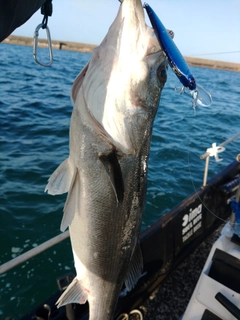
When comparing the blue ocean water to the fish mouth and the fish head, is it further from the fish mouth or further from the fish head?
the fish mouth

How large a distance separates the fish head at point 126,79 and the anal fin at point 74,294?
98 cm

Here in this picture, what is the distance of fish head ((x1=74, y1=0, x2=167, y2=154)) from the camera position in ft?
4.69

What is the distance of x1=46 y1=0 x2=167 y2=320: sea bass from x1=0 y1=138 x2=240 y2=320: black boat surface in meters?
0.82

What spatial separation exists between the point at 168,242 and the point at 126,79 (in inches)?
119

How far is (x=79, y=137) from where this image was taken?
1.67 metres

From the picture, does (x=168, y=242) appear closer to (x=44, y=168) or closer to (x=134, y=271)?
(x=134, y=271)

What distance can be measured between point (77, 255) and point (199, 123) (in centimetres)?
1250

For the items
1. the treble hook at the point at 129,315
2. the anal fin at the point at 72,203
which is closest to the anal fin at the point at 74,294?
the anal fin at the point at 72,203

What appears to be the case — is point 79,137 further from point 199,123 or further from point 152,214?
point 199,123

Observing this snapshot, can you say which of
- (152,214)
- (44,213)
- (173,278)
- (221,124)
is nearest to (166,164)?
(152,214)

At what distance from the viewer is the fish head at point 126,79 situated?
143 centimetres

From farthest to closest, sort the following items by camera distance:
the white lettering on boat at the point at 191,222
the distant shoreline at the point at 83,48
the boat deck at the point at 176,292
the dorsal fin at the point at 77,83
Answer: the distant shoreline at the point at 83,48 < the white lettering on boat at the point at 191,222 < the boat deck at the point at 176,292 < the dorsal fin at the point at 77,83

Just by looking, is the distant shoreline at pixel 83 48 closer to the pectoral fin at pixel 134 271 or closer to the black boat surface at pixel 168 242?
the black boat surface at pixel 168 242

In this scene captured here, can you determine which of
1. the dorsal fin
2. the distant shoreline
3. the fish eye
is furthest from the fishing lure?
the distant shoreline
